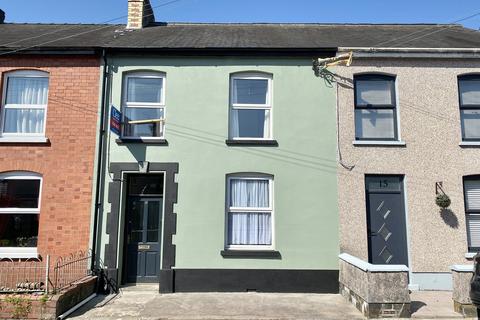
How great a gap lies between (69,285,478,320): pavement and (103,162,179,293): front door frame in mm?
447

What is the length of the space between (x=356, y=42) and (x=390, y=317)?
743 centimetres

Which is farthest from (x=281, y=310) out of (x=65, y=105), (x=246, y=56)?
(x=65, y=105)

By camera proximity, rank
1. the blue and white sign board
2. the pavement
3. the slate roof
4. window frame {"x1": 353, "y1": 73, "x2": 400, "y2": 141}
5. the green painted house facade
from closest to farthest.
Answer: the pavement, the green painted house facade, the blue and white sign board, window frame {"x1": 353, "y1": 73, "x2": 400, "y2": 141}, the slate roof

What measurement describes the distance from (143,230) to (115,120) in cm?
283

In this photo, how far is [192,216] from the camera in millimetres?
9344

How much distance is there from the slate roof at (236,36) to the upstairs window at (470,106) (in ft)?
3.17

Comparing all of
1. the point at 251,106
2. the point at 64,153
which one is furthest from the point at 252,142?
the point at 64,153

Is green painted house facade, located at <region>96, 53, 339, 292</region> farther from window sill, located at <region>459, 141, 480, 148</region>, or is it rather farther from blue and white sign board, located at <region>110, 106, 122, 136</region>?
window sill, located at <region>459, 141, 480, 148</region>

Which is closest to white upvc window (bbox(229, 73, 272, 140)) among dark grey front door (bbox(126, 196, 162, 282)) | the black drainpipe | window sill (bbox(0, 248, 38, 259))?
dark grey front door (bbox(126, 196, 162, 282))

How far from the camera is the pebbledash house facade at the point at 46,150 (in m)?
9.32

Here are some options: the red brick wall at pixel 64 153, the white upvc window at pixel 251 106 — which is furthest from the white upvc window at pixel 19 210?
the white upvc window at pixel 251 106

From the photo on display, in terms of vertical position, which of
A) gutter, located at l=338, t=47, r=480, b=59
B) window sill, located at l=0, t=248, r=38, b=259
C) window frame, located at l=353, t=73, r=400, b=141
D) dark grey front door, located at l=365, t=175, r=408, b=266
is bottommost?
window sill, located at l=0, t=248, r=38, b=259

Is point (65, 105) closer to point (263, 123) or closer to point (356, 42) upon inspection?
point (263, 123)

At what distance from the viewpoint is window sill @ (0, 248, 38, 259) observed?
30.2ft
